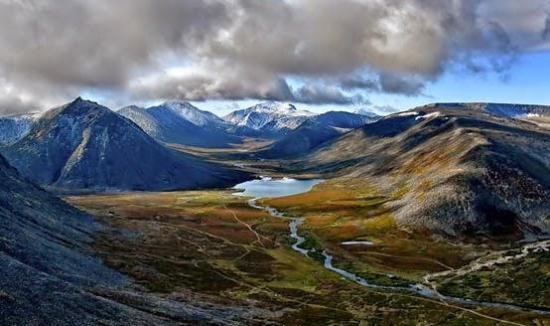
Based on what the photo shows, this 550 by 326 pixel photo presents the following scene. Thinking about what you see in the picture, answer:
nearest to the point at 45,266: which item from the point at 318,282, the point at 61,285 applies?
the point at 61,285

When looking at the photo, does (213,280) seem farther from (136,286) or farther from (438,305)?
(438,305)

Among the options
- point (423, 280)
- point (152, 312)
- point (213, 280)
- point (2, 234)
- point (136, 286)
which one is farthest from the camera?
point (423, 280)

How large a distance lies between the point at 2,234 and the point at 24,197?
69102 mm

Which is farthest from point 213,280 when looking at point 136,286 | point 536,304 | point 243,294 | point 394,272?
point 536,304

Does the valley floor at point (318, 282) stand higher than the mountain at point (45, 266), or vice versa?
the mountain at point (45, 266)

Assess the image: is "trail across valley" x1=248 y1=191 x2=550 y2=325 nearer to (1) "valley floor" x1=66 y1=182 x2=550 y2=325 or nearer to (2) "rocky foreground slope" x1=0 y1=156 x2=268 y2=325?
(1) "valley floor" x1=66 y1=182 x2=550 y2=325

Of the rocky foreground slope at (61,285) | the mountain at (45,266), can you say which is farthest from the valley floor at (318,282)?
the mountain at (45,266)

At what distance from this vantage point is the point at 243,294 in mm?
144250

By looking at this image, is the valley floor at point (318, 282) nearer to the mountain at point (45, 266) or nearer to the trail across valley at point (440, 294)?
the trail across valley at point (440, 294)

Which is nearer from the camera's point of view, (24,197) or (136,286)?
(136,286)

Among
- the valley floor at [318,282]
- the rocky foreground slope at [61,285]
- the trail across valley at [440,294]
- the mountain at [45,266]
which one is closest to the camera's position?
the mountain at [45,266]

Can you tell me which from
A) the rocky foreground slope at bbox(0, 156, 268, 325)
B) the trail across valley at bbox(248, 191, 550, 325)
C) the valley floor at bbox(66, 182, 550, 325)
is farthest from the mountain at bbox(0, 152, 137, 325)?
the trail across valley at bbox(248, 191, 550, 325)

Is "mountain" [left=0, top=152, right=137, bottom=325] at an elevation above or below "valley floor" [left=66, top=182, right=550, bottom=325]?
above

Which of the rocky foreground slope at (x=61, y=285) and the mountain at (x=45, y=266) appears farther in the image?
the rocky foreground slope at (x=61, y=285)
